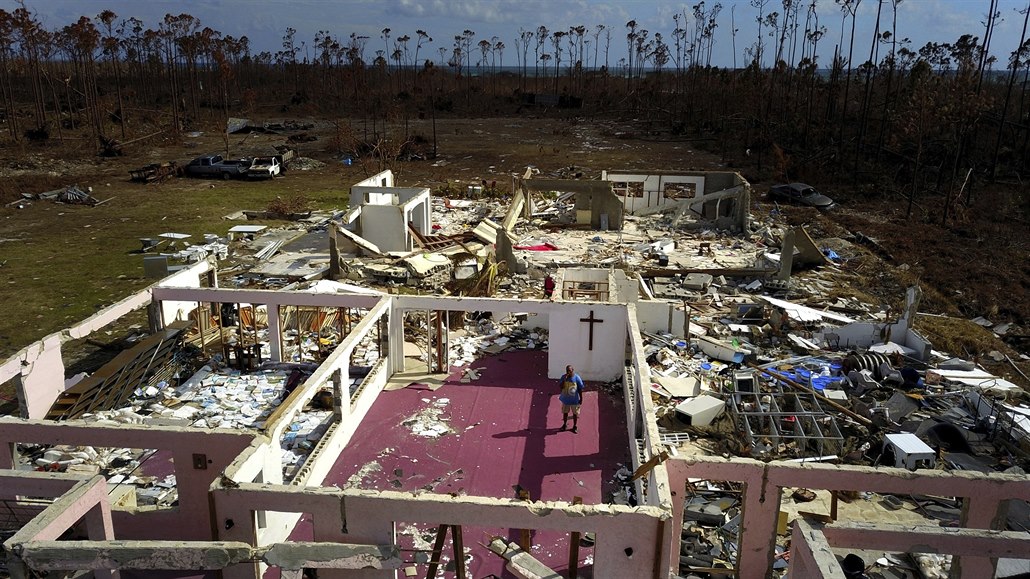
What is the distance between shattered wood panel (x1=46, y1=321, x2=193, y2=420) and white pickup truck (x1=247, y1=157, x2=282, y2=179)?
80.4ft

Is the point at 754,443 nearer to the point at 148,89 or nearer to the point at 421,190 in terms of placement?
the point at 421,190

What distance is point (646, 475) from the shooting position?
887 cm

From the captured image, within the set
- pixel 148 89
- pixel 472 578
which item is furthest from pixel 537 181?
pixel 148 89

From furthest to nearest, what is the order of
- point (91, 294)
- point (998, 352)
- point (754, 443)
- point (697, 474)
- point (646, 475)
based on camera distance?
1. point (91, 294)
2. point (998, 352)
3. point (754, 443)
4. point (646, 475)
5. point (697, 474)

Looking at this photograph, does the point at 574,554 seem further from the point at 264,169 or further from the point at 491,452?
the point at 264,169

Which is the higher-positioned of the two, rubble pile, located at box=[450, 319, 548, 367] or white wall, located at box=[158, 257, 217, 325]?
white wall, located at box=[158, 257, 217, 325]

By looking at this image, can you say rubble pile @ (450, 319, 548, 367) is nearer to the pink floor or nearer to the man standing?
the pink floor

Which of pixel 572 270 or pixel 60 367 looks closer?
pixel 60 367

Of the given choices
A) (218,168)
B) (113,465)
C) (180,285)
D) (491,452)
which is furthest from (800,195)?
(218,168)

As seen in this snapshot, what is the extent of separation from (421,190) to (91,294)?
11601 millimetres

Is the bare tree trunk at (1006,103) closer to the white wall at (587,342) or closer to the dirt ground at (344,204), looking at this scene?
the dirt ground at (344,204)

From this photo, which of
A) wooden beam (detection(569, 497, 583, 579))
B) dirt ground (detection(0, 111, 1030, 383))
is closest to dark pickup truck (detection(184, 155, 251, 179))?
dirt ground (detection(0, 111, 1030, 383))

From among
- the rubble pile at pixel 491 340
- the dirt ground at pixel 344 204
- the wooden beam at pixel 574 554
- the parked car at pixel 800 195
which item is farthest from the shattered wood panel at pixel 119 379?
the parked car at pixel 800 195

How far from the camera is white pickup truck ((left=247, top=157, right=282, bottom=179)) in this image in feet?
125
